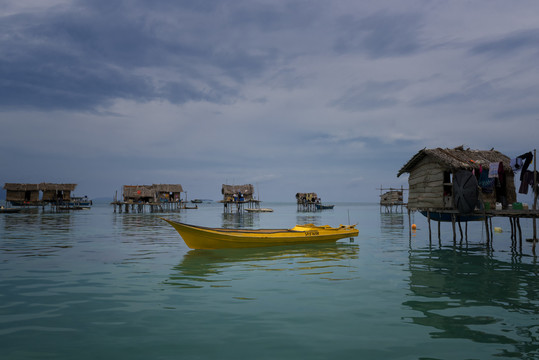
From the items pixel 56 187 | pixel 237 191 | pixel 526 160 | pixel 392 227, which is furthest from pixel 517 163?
pixel 56 187

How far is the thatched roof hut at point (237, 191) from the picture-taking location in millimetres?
71062

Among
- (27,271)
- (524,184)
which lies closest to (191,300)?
(27,271)

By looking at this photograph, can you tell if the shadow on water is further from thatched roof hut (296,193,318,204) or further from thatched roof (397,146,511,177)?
thatched roof hut (296,193,318,204)

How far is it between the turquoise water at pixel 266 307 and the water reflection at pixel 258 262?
10 cm

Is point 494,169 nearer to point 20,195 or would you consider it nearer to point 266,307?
point 266,307

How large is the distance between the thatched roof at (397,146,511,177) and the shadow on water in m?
5.59

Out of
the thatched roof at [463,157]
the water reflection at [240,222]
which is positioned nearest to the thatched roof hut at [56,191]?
the water reflection at [240,222]

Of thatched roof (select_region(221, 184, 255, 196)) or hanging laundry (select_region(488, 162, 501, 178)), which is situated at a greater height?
thatched roof (select_region(221, 184, 255, 196))

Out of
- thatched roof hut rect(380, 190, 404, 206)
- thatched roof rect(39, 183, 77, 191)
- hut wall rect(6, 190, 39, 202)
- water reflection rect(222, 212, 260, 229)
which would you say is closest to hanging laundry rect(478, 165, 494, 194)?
water reflection rect(222, 212, 260, 229)

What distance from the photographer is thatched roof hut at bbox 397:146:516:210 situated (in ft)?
62.6

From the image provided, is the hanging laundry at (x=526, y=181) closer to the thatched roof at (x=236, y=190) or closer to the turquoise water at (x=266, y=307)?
the turquoise water at (x=266, y=307)

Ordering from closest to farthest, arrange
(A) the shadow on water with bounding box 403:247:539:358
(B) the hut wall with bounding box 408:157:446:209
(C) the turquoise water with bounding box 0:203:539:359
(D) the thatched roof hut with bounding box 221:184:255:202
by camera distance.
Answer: (C) the turquoise water with bounding box 0:203:539:359
(A) the shadow on water with bounding box 403:247:539:358
(B) the hut wall with bounding box 408:157:446:209
(D) the thatched roof hut with bounding box 221:184:255:202

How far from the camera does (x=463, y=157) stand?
66.0 ft

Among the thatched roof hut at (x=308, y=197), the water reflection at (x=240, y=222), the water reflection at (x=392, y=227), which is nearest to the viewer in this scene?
the water reflection at (x=392, y=227)
